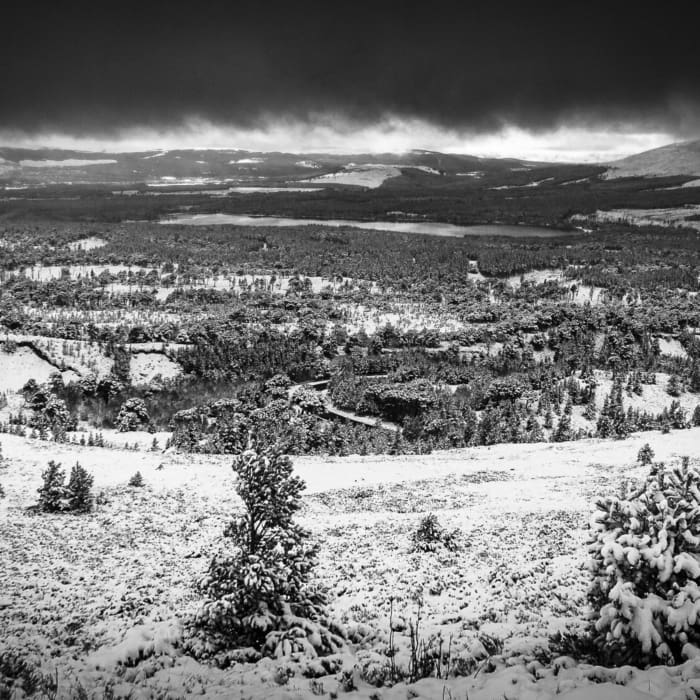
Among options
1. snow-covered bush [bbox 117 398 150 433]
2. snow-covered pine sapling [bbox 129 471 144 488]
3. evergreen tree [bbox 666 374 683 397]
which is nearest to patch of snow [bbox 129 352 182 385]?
snow-covered bush [bbox 117 398 150 433]

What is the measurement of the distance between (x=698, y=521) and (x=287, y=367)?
87303 millimetres

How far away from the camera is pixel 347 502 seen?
3925 cm

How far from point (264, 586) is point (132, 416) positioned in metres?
63.6

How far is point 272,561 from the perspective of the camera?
15.5m

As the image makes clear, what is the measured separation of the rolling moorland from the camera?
12383 mm

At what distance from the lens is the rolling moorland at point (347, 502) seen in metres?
12.4

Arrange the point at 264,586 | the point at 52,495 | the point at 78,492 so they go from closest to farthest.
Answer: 1. the point at 264,586
2. the point at 52,495
3. the point at 78,492

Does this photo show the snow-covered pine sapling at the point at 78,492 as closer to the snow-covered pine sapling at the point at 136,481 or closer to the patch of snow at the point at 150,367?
the snow-covered pine sapling at the point at 136,481

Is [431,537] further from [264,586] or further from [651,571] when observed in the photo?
[651,571]

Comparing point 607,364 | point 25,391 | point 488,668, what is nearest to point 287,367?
point 25,391

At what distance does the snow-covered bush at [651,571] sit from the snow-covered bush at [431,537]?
50.2 feet

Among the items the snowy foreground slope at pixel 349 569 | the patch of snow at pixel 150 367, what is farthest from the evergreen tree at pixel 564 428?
the patch of snow at pixel 150 367

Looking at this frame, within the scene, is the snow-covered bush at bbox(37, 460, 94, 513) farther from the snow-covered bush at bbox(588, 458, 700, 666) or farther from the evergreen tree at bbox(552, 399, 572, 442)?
the evergreen tree at bbox(552, 399, 572, 442)

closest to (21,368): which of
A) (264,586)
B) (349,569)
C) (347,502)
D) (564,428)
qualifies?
(347,502)
